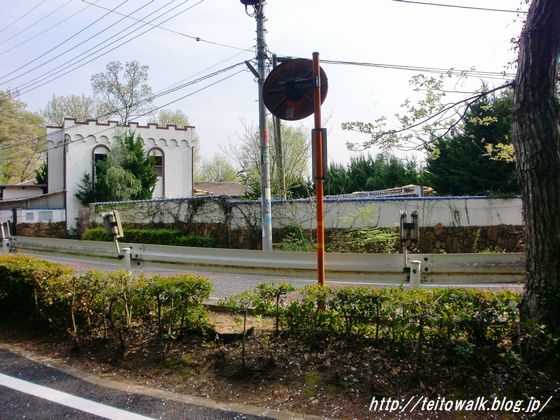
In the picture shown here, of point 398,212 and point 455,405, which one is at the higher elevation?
point 398,212

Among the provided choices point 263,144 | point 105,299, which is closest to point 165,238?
point 263,144

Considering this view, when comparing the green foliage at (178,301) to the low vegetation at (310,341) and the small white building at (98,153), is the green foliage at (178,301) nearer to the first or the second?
the low vegetation at (310,341)

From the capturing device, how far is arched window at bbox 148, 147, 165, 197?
93.6 feet

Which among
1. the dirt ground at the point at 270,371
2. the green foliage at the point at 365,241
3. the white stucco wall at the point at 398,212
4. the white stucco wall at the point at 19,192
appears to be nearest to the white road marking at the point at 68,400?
the dirt ground at the point at 270,371

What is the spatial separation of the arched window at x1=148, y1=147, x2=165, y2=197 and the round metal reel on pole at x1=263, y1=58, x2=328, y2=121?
976 inches

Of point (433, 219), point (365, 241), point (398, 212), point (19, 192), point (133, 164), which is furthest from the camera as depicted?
point (19, 192)

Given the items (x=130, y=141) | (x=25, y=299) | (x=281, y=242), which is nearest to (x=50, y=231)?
(x=130, y=141)

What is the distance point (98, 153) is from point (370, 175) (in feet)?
56.2

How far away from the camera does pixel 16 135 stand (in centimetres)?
3553

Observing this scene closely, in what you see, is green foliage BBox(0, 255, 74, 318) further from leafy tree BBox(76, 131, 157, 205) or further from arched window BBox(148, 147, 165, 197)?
arched window BBox(148, 147, 165, 197)

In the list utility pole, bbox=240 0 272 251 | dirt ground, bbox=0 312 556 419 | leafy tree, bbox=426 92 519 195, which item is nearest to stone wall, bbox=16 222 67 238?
utility pole, bbox=240 0 272 251

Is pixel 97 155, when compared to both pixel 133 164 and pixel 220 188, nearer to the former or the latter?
pixel 133 164

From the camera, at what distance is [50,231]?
2544 cm

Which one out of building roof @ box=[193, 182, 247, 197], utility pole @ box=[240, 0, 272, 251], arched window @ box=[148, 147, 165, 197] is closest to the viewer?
utility pole @ box=[240, 0, 272, 251]
